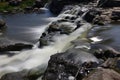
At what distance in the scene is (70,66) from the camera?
63.8ft

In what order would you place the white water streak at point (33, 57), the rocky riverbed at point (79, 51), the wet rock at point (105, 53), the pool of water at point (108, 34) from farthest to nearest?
the pool of water at point (108, 34) < the white water streak at point (33, 57) < the wet rock at point (105, 53) < the rocky riverbed at point (79, 51)

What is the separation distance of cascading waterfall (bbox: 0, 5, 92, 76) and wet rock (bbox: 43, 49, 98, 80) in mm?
4048

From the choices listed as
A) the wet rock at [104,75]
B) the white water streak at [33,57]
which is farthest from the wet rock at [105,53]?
the wet rock at [104,75]

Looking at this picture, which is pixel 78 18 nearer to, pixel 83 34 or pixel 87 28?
pixel 87 28

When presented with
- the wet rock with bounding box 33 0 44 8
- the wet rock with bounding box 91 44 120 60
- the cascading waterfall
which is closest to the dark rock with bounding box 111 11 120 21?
the cascading waterfall

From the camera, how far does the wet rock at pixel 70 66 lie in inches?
744

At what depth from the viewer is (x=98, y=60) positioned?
20.5 metres

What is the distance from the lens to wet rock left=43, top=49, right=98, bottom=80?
18906 mm

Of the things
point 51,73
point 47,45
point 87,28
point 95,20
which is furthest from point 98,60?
point 95,20

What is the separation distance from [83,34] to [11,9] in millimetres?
33101

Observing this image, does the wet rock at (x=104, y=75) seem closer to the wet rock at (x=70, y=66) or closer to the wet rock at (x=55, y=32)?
the wet rock at (x=70, y=66)

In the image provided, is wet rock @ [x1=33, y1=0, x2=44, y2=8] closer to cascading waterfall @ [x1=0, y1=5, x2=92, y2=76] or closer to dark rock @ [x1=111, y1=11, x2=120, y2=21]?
dark rock @ [x1=111, y1=11, x2=120, y2=21]

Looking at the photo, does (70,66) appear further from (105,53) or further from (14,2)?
(14,2)

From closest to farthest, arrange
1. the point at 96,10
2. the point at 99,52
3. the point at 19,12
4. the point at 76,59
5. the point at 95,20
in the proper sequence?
the point at 76,59 < the point at 99,52 < the point at 95,20 < the point at 96,10 < the point at 19,12
